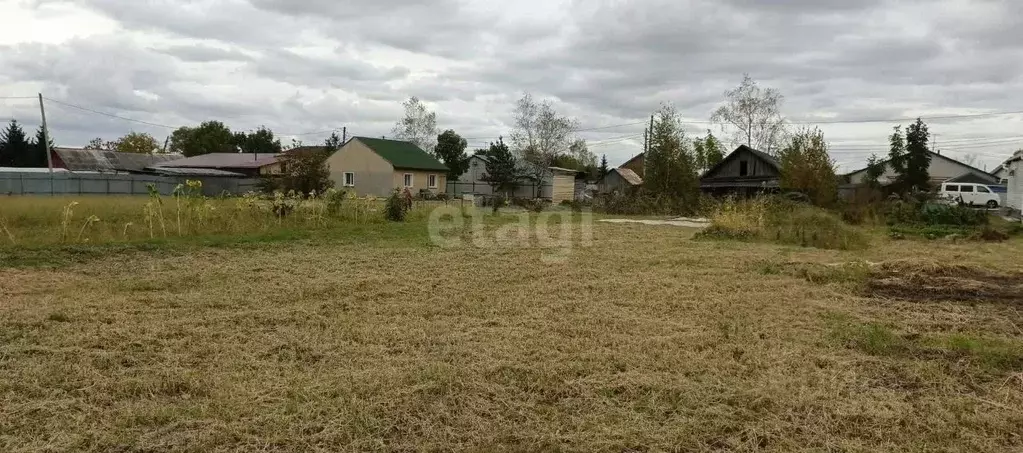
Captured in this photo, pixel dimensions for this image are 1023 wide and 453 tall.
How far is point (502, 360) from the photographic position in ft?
13.2

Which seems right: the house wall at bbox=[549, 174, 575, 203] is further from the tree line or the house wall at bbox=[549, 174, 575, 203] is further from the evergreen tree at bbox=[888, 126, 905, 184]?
the tree line

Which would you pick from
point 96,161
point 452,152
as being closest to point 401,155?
point 452,152

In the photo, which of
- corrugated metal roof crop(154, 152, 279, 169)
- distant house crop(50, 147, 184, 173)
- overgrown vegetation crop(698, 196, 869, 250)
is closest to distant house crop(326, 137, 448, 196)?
corrugated metal roof crop(154, 152, 279, 169)

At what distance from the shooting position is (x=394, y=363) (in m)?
3.96

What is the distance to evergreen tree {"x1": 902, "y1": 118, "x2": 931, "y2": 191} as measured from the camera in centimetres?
2855

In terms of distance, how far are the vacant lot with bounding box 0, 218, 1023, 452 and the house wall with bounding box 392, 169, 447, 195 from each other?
23.4 m

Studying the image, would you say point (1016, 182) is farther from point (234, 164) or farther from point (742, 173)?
point (234, 164)

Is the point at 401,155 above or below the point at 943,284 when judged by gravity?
above

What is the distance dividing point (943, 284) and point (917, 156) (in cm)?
2549

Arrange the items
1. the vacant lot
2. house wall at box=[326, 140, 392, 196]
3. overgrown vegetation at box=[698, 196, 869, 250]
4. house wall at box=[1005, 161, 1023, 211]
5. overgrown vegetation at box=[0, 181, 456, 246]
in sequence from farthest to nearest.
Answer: house wall at box=[326, 140, 392, 196]
house wall at box=[1005, 161, 1023, 211]
overgrown vegetation at box=[698, 196, 869, 250]
overgrown vegetation at box=[0, 181, 456, 246]
the vacant lot

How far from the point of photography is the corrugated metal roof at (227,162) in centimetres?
3634

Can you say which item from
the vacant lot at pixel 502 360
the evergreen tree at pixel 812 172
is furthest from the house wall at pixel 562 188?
the vacant lot at pixel 502 360

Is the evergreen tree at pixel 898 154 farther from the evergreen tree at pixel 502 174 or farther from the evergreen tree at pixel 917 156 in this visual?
the evergreen tree at pixel 502 174

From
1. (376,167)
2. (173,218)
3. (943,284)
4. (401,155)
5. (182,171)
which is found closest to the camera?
(943,284)
